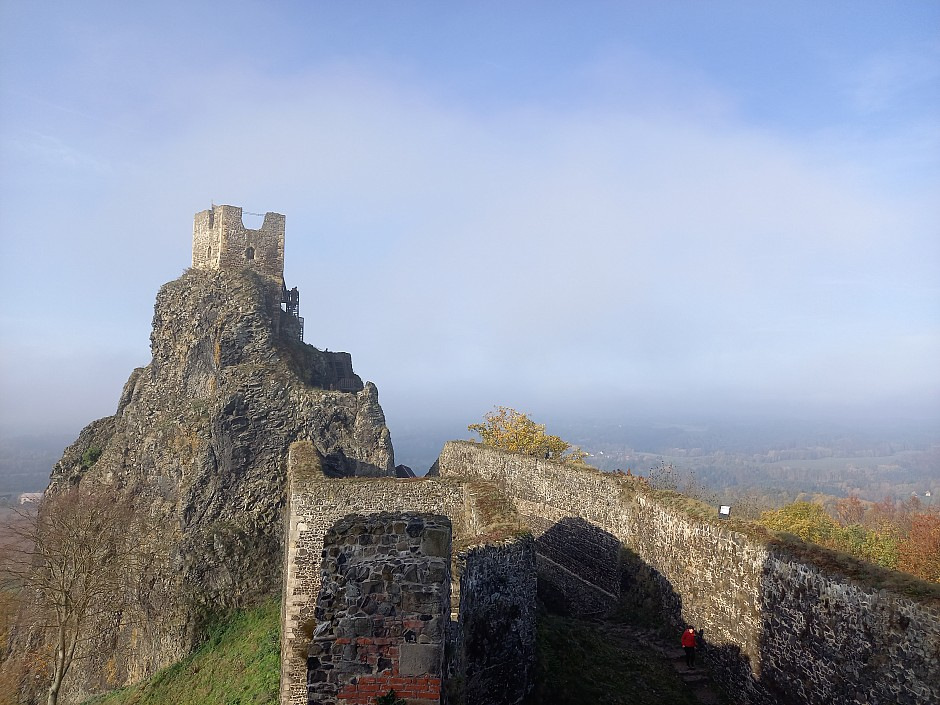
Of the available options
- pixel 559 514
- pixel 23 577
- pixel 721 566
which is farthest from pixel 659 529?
pixel 23 577

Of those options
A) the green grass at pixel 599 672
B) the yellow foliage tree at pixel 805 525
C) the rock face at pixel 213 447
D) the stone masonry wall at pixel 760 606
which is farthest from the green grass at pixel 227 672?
the yellow foliage tree at pixel 805 525

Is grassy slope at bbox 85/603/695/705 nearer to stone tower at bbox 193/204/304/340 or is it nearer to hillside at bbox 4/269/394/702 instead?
hillside at bbox 4/269/394/702

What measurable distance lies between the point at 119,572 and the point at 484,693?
22014 millimetres

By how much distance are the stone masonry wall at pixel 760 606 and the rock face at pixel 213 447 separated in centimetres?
1344

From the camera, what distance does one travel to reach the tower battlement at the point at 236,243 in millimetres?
36312

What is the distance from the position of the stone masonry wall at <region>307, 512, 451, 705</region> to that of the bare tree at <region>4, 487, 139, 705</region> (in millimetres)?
22103

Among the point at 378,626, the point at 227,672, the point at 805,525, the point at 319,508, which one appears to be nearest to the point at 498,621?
the point at 378,626

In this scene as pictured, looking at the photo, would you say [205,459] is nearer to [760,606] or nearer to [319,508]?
[319,508]

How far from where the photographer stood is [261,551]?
2723cm

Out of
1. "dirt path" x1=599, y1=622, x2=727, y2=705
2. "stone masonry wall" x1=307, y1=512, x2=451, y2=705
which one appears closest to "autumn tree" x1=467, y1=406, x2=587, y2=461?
"dirt path" x1=599, y1=622, x2=727, y2=705

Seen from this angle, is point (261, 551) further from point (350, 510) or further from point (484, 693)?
point (484, 693)

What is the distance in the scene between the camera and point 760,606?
1260cm

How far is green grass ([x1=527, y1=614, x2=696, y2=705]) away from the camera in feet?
42.2

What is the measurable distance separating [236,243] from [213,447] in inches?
543
